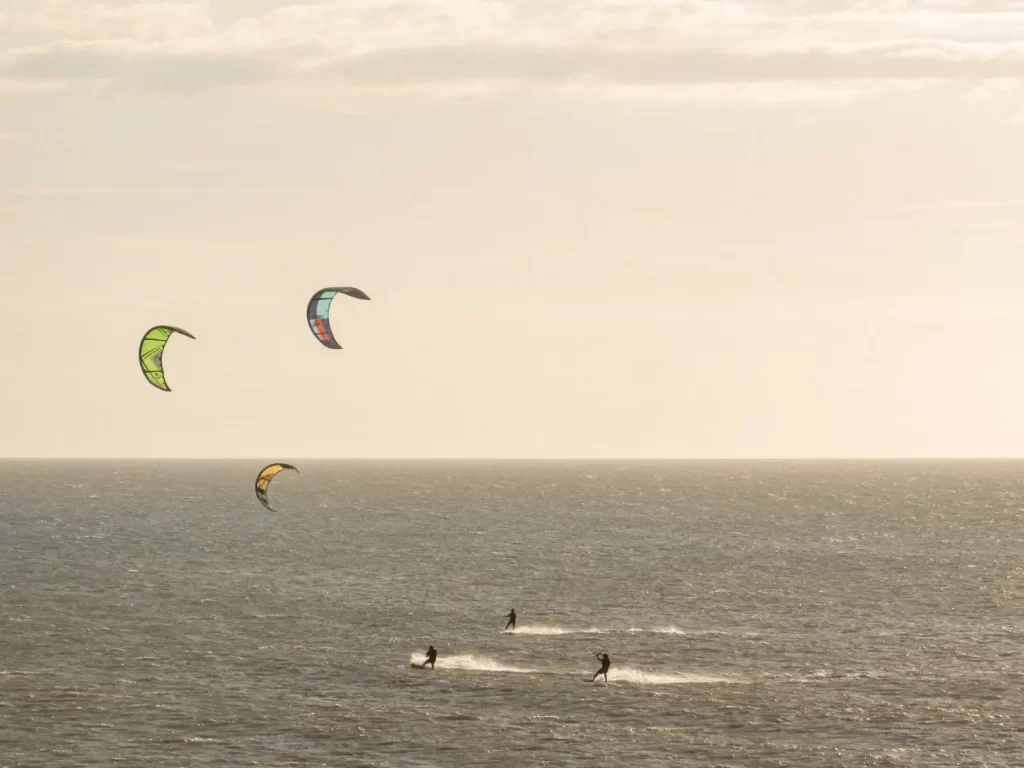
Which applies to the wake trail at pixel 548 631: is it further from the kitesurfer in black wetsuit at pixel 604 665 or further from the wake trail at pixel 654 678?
the kitesurfer in black wetsuit at pixel 604 665

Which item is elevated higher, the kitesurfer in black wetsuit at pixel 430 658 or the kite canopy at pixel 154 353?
the kite canopy at pixel 154 353

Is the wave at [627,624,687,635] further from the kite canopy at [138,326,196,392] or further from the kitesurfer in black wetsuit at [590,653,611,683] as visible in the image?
the kite canopy at [138,326,196,392]

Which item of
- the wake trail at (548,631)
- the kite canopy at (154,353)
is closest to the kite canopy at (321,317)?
the kite canopy at (154,353)

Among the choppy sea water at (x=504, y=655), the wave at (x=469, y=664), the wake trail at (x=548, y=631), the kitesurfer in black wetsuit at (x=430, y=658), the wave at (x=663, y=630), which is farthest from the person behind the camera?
the wave at (x=663, y=630)

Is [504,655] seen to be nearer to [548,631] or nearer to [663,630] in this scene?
[548,631]

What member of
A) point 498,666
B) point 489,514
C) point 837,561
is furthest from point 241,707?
point 489,514
